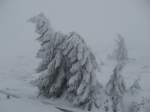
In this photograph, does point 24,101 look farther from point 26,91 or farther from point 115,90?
point 115,90

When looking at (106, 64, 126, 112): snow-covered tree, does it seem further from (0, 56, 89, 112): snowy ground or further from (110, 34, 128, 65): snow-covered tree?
(110, 34, 128, 65): snow-covered tree

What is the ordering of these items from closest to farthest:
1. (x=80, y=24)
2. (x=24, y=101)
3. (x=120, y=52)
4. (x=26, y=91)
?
(x=24, y=101), (x=26, y=91), (x=120, y=52), (x=80, y=24)

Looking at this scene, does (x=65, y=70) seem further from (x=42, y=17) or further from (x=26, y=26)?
(x=26, y=26)

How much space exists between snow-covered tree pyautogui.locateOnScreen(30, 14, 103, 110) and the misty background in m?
10.3

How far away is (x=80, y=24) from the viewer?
2140 inches

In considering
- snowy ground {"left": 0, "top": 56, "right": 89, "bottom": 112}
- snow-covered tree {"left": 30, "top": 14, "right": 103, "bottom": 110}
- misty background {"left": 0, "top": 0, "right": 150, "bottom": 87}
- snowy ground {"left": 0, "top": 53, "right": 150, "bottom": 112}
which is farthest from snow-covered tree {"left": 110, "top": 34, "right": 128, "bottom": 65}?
snow-covered tree {"left": 30, "top": 14, "right": 103, "bottom": 110}

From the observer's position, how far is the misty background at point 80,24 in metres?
30.9

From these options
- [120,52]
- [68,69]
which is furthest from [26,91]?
[120,52]

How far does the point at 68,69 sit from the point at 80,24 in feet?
141

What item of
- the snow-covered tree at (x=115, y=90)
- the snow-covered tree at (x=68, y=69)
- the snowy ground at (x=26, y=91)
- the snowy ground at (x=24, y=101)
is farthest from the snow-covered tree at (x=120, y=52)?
the snow-covered tree at (x=68, y=69)

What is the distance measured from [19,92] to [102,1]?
69.8 m

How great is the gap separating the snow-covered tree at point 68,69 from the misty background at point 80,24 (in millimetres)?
Result: 10272

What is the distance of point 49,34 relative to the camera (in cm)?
1223

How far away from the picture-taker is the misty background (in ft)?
101
